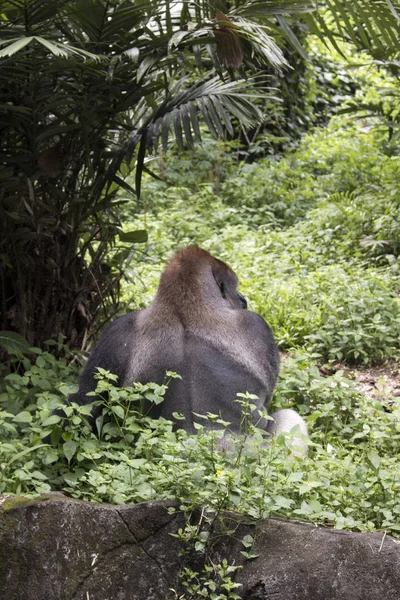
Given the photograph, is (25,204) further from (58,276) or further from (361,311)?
(361,311)

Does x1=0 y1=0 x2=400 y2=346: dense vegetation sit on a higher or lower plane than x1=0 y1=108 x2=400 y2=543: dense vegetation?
higher

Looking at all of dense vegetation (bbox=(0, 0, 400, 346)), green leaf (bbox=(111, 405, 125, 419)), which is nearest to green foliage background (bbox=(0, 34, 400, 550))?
green leaf (bbox=(111, 405, 125, 419))

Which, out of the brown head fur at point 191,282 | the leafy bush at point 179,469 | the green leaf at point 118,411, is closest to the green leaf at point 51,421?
the leafy bush at point 179,469

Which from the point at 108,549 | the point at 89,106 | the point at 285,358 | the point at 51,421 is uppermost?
the point at 89,106

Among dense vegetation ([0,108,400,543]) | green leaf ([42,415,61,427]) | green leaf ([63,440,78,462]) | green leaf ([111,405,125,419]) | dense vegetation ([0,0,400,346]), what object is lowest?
dense vegetation ([0,108,400,543])

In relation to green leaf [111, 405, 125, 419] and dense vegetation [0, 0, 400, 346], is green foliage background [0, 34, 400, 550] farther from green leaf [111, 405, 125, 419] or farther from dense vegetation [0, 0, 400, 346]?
dense vegetation [0, 0, 400, 346]

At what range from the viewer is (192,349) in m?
3.71

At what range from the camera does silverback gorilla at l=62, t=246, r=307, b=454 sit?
3660mm

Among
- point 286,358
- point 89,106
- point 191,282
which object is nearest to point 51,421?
point 191,282

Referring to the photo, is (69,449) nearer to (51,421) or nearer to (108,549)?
(51,421)

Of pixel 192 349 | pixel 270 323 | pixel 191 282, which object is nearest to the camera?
pixel 192 349

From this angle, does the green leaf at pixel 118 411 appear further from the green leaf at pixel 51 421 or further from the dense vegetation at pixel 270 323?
the green leaf at pixel 51 421

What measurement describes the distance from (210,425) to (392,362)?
212 cm

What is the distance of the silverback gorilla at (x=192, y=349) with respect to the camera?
366 cm
